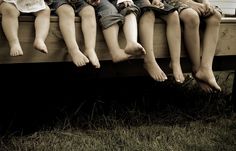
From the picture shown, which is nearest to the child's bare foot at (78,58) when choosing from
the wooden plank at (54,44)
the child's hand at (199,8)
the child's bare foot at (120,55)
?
the wooden plank at (54,44)

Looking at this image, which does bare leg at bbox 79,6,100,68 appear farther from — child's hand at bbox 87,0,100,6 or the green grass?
the green grass

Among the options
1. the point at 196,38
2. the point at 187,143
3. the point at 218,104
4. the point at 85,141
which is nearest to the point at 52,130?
the point at 85,141

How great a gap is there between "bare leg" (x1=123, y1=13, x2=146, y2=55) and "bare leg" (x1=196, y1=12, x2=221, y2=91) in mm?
598

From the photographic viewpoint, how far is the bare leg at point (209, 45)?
3.08 m

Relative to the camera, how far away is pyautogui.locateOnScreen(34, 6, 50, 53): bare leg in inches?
98.3

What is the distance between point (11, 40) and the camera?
2482 millimetres

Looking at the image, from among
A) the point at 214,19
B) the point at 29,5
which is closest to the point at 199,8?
the point at 214,19

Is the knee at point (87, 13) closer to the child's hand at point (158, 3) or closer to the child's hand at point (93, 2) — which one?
the child's hand at point (93, 2)

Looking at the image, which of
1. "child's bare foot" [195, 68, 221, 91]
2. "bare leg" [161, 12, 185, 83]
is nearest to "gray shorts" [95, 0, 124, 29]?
"bare leg" [161, 12, 185, 83]

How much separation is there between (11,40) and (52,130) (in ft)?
2.81

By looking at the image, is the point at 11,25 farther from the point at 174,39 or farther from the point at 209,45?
the point at 209,45

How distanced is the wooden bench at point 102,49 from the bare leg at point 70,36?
0.19 feet

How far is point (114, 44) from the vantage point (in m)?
2.80

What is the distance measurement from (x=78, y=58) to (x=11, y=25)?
0.45 meters
